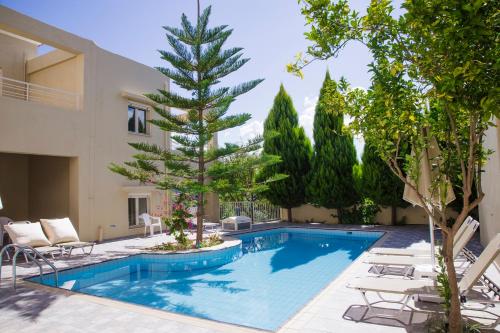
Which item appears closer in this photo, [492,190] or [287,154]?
[492,190]

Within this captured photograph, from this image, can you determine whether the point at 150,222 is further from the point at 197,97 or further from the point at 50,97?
the point at 50,97

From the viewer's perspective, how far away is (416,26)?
310 cm

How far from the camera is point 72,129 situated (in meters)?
12.2

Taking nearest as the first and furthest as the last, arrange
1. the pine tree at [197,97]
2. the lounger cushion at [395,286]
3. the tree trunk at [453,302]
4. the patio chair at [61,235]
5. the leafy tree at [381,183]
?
the tree trunk at [453,302]
the lounger cushion at [395,286]
the patio chair at [61,235]
the pine tree at [197,97]
the leafy tree at [381,183]

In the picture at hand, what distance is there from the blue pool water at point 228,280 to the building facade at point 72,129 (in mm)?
4227

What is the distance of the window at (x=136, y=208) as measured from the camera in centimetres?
1457

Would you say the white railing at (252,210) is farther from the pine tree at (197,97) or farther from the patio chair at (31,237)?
the patio chair at (31,237)

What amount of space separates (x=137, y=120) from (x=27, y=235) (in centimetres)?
719

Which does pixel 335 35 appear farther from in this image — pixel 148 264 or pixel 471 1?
pixel 148 264

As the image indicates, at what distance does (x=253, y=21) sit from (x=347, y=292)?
340 inches

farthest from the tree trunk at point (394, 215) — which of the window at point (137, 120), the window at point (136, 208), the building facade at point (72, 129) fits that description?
the window at point (137, 120)

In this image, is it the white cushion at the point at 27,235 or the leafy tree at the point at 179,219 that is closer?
the white cushion at the point at 27,235

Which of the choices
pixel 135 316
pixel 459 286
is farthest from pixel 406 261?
pixel 135 316

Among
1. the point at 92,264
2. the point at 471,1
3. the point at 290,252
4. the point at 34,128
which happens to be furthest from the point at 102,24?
the point at 471,1
